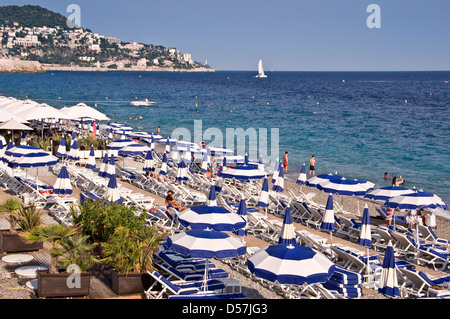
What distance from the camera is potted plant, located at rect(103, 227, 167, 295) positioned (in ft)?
24.4

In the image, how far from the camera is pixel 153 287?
7.58 metres

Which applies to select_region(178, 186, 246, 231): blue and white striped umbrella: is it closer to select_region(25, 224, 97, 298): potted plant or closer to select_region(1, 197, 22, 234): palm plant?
select_region(25, 224, 97, 298): potted plant

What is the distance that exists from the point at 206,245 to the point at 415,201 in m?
6.16

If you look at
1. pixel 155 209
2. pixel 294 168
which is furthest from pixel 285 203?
pixel 294 168

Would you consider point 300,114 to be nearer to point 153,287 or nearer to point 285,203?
point 285,203

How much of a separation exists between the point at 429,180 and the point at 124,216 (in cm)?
1934

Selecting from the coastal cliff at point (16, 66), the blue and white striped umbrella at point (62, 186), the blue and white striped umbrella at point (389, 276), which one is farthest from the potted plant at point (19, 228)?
the coastal cliff at point (16, 66)

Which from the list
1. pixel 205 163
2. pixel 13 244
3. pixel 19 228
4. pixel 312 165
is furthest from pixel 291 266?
pixel 312 165

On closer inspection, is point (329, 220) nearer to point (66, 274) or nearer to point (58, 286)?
point (66, 274)

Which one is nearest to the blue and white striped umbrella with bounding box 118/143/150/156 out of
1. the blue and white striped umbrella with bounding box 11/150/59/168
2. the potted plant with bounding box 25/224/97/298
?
the blue and white striped umbrella with bounding box 11/150/59/168

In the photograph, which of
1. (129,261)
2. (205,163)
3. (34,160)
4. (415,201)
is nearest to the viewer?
(129,261)

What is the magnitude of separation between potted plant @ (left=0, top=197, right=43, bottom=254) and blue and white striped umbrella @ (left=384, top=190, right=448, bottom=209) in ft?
24.8

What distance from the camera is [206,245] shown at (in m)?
7.17

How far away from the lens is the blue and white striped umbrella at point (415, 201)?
1133 centimetres
